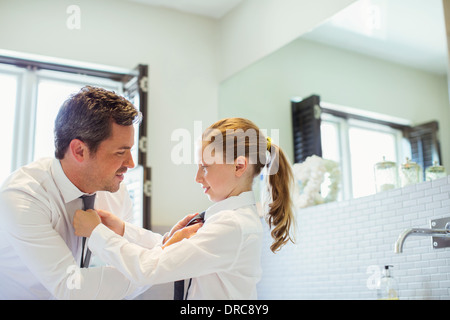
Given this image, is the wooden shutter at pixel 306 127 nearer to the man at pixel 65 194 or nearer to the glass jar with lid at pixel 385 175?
the glass jar with lid at pixel 385 175

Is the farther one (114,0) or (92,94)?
(114,0)

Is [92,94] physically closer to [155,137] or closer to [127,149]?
[127,149]

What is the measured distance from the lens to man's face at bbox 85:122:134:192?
1.58 metres

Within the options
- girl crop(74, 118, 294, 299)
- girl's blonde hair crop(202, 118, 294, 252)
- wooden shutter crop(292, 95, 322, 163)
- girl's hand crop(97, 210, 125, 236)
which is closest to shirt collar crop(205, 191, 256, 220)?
girl crop(74, 118, 294, 299)

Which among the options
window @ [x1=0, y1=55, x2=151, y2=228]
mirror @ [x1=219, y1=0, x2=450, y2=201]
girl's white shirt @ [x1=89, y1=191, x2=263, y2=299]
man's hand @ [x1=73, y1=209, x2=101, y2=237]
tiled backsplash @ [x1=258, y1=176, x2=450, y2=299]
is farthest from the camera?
window @ [x1=0, y1=55, x2=151, y2=228]

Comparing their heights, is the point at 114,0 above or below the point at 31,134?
above

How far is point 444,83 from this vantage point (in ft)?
6.60

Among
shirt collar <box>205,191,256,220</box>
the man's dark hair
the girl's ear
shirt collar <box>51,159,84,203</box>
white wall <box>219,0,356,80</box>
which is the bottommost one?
shirt collar <box>205,191,256,220</box>

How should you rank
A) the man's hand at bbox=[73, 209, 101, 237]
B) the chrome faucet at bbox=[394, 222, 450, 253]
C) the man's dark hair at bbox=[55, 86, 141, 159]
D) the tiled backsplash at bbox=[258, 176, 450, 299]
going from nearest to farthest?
the man's hand at bbox=[73, 209, 101, 237] → the man's dark hair at bbox=[55, 86, 141, 159] → the chrome faucet at bbox=[394, 222, 450, 253] → the tiled backsplash at bbox=[258, 176, 450, 299]

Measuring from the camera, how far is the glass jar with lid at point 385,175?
222 centimetres

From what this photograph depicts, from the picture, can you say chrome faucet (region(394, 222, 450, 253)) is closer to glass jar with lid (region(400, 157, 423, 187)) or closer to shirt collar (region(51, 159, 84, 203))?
glass jar with lid (region(400, 157, 423, 187))

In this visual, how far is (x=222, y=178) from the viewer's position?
155 cm
